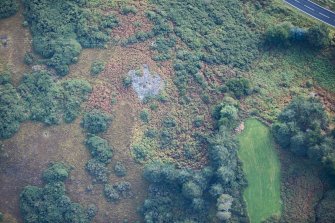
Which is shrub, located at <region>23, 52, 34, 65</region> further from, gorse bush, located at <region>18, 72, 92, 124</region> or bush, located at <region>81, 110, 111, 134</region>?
bush, located at <region>81, 110, 111, 134</region>

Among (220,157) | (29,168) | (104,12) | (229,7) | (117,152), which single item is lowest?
(29,168)

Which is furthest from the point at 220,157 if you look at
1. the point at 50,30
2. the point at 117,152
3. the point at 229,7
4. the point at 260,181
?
the point at 50,30

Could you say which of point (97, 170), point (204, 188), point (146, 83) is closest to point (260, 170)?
point (204, 188)

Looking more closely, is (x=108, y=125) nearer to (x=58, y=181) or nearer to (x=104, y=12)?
(x=58, y=181)

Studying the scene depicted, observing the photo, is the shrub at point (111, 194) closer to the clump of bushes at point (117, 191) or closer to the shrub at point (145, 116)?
the clump of bushes at point (117, 191)

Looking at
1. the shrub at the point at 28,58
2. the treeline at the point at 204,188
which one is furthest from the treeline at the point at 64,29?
the treeline at the point at 204,188

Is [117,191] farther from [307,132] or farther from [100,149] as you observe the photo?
[307,132]
